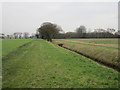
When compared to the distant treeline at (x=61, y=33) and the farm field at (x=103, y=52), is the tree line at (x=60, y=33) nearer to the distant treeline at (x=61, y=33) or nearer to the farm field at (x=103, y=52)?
the distant treeline at (x=61, y=33)

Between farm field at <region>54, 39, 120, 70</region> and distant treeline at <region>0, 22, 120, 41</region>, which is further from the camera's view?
distant treeline at <region>0, 22, 120, 41</region>

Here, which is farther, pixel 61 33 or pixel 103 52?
pixel 61 33

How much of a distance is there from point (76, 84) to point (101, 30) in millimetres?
104811

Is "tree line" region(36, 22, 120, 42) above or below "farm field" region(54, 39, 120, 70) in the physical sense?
above

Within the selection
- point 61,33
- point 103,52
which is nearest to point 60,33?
point 61,33

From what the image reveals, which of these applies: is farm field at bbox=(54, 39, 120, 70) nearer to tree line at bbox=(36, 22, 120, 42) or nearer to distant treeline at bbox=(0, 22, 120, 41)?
distant treeline at bbox=(0, 22, 120, 41)

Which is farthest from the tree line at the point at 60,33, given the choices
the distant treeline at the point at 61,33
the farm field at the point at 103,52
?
the farm field at the point at 103,52

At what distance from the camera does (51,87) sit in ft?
19.3

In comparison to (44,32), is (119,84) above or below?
below

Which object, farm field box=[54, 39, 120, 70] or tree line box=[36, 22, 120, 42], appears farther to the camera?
tree line box=[36, 22, 120, 42]

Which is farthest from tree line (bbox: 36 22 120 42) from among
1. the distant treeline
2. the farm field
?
the farm field

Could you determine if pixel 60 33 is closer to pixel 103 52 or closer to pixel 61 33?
pixel 61 33

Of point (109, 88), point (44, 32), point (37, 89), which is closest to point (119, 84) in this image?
point (109, 88)

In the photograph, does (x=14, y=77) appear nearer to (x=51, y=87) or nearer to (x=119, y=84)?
(x=51, y=87)
